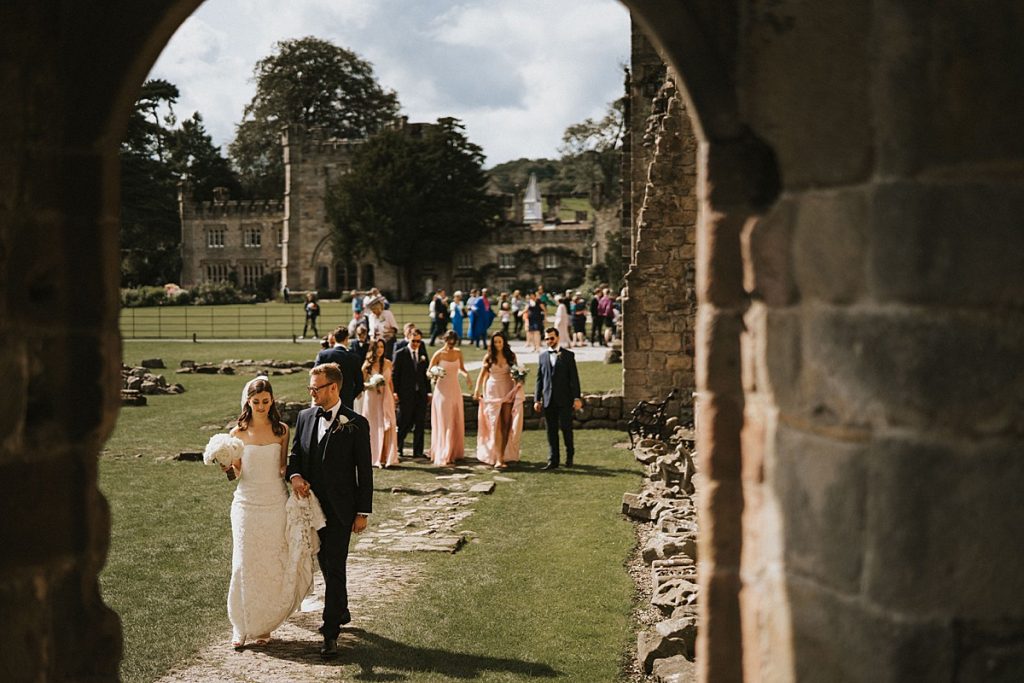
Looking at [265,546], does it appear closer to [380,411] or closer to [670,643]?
[670,643]

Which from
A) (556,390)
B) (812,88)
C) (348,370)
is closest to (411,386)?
(556,390)

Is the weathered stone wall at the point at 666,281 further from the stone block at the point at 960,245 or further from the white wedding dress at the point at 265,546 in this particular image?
the stone block at the point at 960,245

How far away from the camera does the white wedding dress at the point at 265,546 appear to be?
7113 mm

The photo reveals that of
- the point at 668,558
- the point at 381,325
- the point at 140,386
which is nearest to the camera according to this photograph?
the point at 668,558

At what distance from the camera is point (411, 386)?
49.9ft

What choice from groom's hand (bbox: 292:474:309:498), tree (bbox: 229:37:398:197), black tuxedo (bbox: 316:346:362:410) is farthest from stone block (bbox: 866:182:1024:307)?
tree (bbox: 229:37:398:197)

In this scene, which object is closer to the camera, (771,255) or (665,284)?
(771,255)

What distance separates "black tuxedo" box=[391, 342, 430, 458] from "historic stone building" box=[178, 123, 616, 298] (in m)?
41.9

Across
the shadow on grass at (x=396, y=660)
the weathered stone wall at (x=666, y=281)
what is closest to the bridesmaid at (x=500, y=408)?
the weathered stone wall at (x=666, y=281)

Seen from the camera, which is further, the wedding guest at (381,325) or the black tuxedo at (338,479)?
the wedding guest at (381,325)

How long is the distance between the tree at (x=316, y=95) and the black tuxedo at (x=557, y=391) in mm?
60534

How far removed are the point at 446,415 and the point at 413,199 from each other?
157 feet

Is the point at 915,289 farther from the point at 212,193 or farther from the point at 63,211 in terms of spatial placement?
the point at 212,193

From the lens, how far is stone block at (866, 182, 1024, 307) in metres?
2.68
